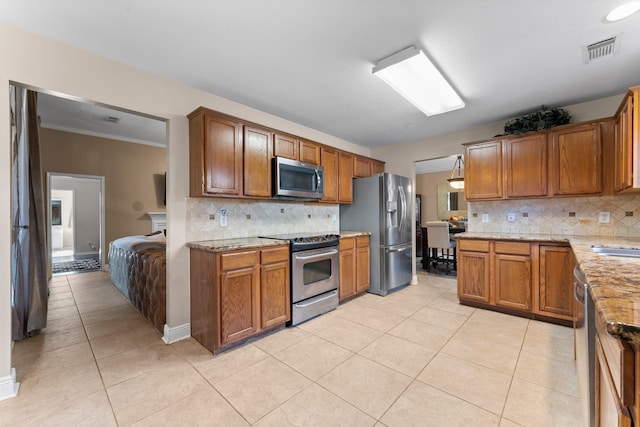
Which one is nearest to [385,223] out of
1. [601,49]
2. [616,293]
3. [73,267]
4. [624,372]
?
[601,49]

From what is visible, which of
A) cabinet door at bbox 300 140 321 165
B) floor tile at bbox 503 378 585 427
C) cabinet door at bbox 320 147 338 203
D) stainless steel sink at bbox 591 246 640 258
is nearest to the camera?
floor tile at bbox 503 378 585 427

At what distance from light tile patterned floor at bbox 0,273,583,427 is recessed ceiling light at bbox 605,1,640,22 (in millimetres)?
2422

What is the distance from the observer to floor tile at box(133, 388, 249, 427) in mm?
1479

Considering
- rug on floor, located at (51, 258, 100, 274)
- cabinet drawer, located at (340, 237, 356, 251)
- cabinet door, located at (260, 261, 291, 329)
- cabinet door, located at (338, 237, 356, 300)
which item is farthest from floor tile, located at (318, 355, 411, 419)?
rug on floor, located at (51, 258, 100, 274)

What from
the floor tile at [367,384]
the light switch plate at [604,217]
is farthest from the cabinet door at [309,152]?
the light switch plate at [604,217]

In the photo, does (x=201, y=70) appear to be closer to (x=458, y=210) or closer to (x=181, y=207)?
(x=181, y=207)

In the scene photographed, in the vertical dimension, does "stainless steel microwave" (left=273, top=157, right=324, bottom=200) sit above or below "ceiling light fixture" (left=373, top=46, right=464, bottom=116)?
below

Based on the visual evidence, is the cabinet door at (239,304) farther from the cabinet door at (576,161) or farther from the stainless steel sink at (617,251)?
the cabinet door at (576,161)

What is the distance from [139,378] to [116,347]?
0.67 metres

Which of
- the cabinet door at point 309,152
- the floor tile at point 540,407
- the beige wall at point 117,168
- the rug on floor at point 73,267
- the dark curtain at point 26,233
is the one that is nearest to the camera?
the floor tile at point 540,407

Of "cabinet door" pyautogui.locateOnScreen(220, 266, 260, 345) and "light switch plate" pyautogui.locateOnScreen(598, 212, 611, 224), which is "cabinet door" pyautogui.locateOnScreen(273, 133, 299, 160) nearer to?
"cabinet door" pyautogui.locateOnScreen(220, 266, 260, 345)

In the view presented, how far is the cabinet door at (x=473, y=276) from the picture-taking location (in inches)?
125

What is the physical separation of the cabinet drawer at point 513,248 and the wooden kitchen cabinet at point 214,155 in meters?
3.01

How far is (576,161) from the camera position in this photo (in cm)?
287
